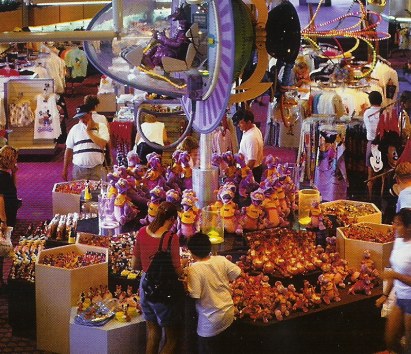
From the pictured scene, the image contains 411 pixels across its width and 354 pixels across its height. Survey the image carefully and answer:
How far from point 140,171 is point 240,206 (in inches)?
33.8

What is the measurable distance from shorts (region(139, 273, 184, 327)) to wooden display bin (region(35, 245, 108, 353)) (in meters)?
0.62

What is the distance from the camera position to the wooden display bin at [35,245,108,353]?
6.02m

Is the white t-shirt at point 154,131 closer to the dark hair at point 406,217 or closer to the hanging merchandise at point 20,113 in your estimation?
the hanging merchandise at point 20,113

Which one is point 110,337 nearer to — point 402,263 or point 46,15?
point 402,263

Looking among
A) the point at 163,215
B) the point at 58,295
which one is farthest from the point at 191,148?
the point at 163,215

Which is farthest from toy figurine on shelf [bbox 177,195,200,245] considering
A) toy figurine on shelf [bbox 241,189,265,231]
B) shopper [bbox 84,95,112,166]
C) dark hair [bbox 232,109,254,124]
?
shopper [bbox 84,95,112,166]

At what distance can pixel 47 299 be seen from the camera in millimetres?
6145

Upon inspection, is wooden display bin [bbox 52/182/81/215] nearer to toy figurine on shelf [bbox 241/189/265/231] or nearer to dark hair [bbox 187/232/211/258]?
toy figurine on shelf [bbox 241/189/265/231]

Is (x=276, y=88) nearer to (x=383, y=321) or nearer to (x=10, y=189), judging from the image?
(x=383, y=321)

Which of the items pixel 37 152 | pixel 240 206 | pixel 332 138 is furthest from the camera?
pixel 37 152

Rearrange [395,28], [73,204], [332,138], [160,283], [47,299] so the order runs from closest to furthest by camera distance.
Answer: [160,283], [47,299], [73,204], [332,138], [395,28]

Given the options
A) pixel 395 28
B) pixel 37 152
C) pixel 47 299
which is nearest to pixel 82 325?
pixel 47 299

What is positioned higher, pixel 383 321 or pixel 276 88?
pixel 276 88

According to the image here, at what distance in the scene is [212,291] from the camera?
5.48 m
